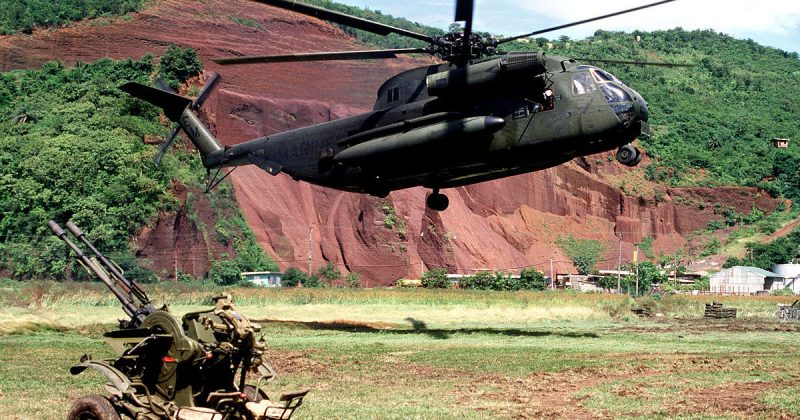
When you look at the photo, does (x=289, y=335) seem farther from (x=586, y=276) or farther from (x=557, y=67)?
(x=586, y=276)

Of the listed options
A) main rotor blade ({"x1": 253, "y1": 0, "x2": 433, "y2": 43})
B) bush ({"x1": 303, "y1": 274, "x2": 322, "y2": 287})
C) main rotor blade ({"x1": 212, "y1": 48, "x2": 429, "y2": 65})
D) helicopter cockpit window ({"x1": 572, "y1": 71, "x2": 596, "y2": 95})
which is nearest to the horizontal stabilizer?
main rotor blade ({"x1": 212, "y1": 48, "x2": 429, "y2": 65})

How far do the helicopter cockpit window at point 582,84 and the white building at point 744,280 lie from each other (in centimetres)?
6065

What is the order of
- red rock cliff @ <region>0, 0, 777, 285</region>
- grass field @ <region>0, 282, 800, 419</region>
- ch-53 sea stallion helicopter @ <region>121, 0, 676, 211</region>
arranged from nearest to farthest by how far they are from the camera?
grass field @ <region>0, 282, 800, 419</region> < ch-53 sea stallion helicopter @ <region>121, 0, 676, 211</region> < red rock cliff @ <region>0, 0, 777, 285</region>

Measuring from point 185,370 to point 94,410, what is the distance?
3.48ft

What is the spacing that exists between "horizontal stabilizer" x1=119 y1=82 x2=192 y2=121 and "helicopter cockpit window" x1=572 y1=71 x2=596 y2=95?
42.3 feet

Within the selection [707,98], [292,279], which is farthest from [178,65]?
[707,98]

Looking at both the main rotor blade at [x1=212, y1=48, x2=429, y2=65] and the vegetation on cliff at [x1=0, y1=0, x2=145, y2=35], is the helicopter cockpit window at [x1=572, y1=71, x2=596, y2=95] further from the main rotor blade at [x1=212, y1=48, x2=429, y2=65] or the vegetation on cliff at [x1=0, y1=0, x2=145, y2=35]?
the vegetation on cliff at [x1=0, y1=0, x2=145, y2=35]

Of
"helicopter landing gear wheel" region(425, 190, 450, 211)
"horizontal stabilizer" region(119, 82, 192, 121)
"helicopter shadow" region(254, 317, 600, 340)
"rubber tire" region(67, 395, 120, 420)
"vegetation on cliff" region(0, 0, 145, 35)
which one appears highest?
"vegetation on cliff" region(0, 0, 145, 35)

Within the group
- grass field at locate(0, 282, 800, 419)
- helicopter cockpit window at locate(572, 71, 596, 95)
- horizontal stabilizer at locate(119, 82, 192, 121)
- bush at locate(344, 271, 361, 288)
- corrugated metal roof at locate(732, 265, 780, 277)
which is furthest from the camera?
corrugated metal roof at locate(732, 265, 780, 277)

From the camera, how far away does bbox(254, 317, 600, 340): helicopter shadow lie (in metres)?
29.0

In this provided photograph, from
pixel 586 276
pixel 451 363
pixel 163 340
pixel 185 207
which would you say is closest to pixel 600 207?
pixel 586 276

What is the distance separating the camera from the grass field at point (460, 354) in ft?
50.3

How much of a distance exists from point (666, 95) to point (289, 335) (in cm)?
12881

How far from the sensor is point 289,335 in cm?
2833
